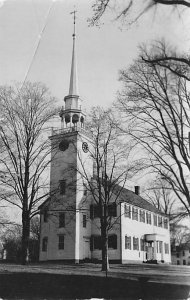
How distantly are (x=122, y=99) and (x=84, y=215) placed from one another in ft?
65.4

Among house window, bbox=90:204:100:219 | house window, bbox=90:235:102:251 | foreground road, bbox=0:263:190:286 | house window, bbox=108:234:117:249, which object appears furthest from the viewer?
house window, bbox=90:235:102:251

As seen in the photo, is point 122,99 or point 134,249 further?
point 134,249

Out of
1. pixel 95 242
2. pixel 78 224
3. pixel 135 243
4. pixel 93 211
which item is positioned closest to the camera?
pixel 78 224

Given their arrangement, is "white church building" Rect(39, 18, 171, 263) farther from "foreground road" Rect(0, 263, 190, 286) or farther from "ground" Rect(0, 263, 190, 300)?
"ground" Rect(0, 263, 190, 300)

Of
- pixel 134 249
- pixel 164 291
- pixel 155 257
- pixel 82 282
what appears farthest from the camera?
pixel 155 257

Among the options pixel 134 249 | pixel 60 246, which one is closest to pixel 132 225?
pixel 134 249

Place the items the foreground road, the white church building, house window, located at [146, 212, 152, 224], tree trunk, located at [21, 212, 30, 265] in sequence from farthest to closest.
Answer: house window, located at [146, 212, 152, 224] < the white church building < tree trunk, located at [21, 212, 30, 265] < the foreground road

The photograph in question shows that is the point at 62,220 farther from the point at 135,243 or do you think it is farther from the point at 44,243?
the point at 135,243

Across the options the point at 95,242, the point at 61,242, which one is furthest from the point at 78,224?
the point at 95,242

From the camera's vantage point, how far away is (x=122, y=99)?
11547 mm

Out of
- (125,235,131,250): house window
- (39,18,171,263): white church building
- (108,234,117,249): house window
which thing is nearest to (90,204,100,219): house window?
(39,18,171,263): white church building

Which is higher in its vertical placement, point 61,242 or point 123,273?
point 61,242

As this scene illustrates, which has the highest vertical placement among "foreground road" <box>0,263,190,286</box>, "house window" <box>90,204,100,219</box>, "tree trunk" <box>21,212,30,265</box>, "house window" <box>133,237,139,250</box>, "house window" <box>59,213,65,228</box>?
"house window" <box>90,204,100,219</box>

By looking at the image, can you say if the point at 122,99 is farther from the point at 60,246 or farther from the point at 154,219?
the point at 154,219
